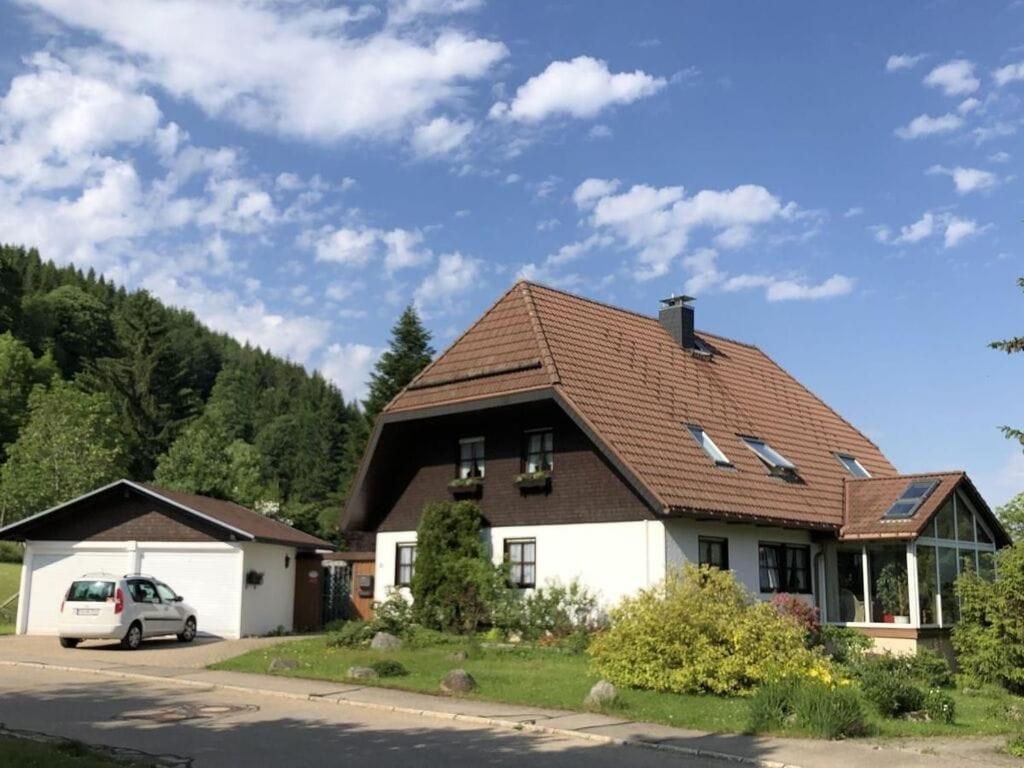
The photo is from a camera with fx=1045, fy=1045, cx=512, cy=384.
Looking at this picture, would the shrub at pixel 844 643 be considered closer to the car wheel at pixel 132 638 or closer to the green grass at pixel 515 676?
the green grass at pixel 515 676

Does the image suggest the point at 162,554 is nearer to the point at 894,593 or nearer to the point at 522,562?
the point at 522,562

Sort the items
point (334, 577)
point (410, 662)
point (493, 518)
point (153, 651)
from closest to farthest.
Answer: point (410, 662) < point (153, 651) < point (493, 518) < point (334, 577)

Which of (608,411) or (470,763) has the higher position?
(608,411)

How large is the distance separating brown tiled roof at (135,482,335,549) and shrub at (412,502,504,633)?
4286 mm

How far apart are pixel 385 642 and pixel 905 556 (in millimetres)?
12236

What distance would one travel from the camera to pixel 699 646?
50.6ft

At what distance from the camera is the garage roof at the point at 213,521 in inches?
985

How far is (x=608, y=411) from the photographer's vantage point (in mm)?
22797

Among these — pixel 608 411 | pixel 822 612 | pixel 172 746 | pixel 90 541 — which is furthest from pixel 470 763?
pixel 90 541

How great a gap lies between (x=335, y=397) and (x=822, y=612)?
7380cm

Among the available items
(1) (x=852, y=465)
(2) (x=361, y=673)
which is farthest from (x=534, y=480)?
(1) (x=852, y=465)

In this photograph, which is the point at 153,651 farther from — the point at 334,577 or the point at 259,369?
the point at 259,369

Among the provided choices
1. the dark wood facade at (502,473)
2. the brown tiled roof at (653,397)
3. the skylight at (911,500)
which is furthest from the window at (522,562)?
the skylight at (911,500)

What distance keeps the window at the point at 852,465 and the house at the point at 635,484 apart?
138 millimetres
